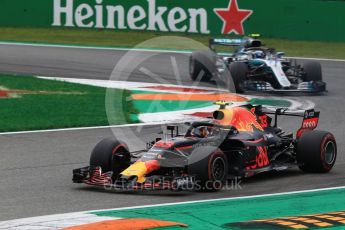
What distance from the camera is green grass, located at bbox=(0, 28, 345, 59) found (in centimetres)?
3656

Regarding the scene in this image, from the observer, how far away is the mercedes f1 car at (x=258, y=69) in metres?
25.5

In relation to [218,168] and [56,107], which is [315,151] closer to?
[218,168]

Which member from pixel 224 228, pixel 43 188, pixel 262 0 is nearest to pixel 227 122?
pixel 43 188

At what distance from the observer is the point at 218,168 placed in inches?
510

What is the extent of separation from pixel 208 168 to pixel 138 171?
921 millimetres

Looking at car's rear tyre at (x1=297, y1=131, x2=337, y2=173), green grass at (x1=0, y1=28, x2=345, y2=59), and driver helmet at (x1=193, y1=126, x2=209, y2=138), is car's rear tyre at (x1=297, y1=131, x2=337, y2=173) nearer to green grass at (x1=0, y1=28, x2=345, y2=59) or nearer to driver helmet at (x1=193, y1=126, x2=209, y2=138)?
driver helmet at (x1=193, y1=126, x2=209, y2=138)

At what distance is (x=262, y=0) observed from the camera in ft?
123

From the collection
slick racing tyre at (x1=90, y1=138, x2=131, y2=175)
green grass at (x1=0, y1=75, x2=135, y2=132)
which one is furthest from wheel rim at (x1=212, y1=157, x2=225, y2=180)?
green grass at (x1=0, y1=75, x2=135, y2=132)

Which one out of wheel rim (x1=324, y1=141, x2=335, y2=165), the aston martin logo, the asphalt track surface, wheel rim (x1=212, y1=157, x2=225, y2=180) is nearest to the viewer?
the asphalt track surface

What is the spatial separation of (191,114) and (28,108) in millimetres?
3516

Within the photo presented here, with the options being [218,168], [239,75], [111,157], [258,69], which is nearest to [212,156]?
[218,168]

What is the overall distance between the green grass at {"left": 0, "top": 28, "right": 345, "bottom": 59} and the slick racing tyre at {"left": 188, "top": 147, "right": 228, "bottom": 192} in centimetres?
2277

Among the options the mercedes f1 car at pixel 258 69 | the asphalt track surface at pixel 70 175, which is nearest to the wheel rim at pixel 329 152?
the asphalt track surface at pixel 70 175

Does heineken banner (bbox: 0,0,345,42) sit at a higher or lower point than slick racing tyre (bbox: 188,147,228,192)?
higher
